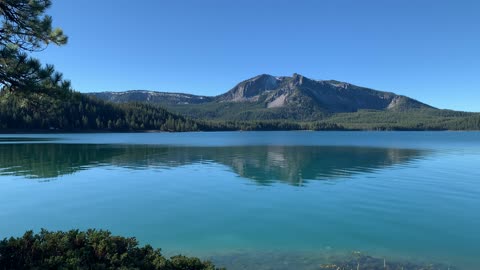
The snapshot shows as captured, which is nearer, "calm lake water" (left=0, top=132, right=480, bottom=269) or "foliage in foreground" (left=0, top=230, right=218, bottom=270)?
"foliage in foreground" (left=0, top=230, right=218, bottom=270)

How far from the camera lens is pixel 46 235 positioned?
11.4 m

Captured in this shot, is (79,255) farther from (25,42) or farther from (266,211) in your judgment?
(266,211)

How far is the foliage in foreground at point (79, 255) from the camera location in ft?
33.0

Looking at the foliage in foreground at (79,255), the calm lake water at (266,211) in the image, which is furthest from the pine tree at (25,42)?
the calm lake water at (266,211)

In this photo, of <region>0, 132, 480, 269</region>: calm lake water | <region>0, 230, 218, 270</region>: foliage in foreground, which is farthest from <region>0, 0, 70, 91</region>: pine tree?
<region>0, 132, 480, 269</region>: calm lake water

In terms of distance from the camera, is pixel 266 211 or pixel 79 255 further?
pixel 266 211

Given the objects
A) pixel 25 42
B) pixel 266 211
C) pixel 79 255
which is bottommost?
pixel 266 211

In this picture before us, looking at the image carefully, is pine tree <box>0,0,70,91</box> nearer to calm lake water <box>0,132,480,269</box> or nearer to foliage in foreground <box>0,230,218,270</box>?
foliage in foreground <box>0,230,218,270</box>

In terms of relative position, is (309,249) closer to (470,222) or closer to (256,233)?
(256,233)

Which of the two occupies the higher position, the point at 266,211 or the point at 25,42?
the point at 25,42

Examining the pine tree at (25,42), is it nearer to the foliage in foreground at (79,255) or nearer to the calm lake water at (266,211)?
the foliage in foreground at (79,255)

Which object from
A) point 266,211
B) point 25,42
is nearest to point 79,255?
point 25,42

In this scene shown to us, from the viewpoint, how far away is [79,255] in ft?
34.5

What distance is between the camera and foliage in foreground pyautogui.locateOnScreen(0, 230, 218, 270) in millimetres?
10070
